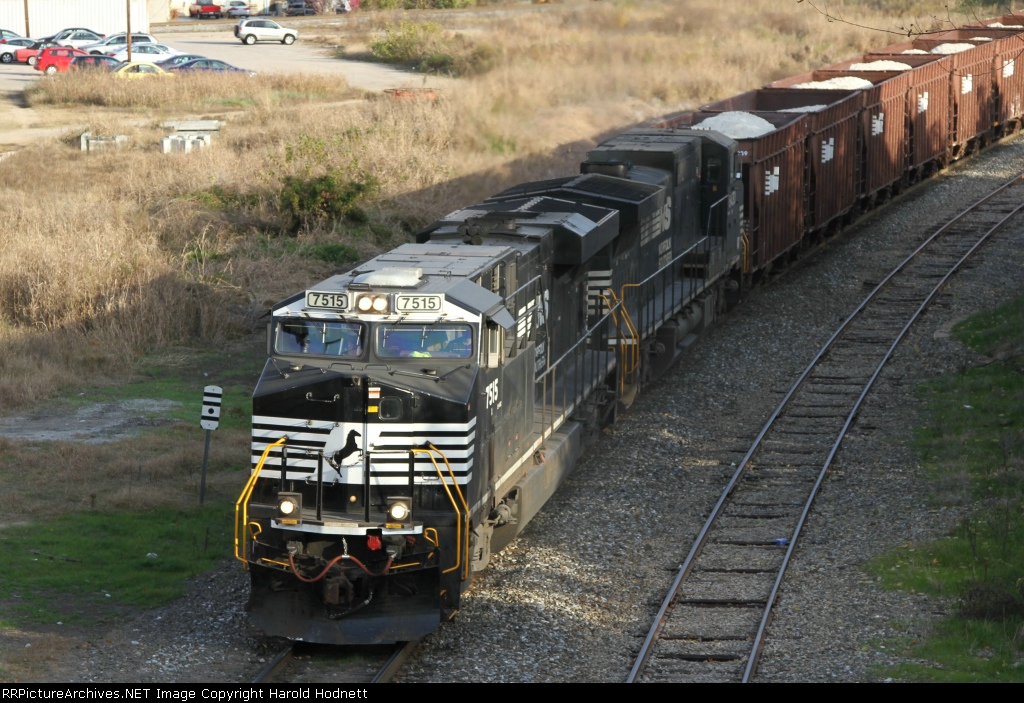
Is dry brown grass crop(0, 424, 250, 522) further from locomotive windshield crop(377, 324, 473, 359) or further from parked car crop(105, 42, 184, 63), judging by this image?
parked car crop(105, 42, 184, 63)

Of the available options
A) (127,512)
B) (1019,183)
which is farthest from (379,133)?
(127,512)

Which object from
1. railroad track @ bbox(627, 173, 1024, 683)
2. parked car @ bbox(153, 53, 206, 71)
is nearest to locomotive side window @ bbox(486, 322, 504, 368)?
railroad track @ bbox(627, 173, 1024, 683)

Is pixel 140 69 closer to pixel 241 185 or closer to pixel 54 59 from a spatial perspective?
pixel 54 59

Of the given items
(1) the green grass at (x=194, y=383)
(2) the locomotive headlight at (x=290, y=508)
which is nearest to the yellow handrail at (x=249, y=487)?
(2) the locomotive headlight at (x=290, y=508)

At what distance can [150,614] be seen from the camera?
12102mm

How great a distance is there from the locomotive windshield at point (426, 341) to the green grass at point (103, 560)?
148 inches

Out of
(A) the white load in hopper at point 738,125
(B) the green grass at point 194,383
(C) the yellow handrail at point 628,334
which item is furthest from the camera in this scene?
(A) the white load in hopper at point 738,125

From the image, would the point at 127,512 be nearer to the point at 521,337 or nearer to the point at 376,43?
the point at 521,337

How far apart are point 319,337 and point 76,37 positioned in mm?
60436

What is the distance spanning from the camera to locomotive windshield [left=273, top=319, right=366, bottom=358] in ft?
36.3

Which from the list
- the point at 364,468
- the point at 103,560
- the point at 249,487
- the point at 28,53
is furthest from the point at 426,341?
the point at 28,53

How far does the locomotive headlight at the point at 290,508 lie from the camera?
1072 cm

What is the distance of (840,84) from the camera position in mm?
31766

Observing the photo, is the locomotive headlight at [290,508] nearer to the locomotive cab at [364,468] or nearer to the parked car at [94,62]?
the locomotive cab at [364,468]
